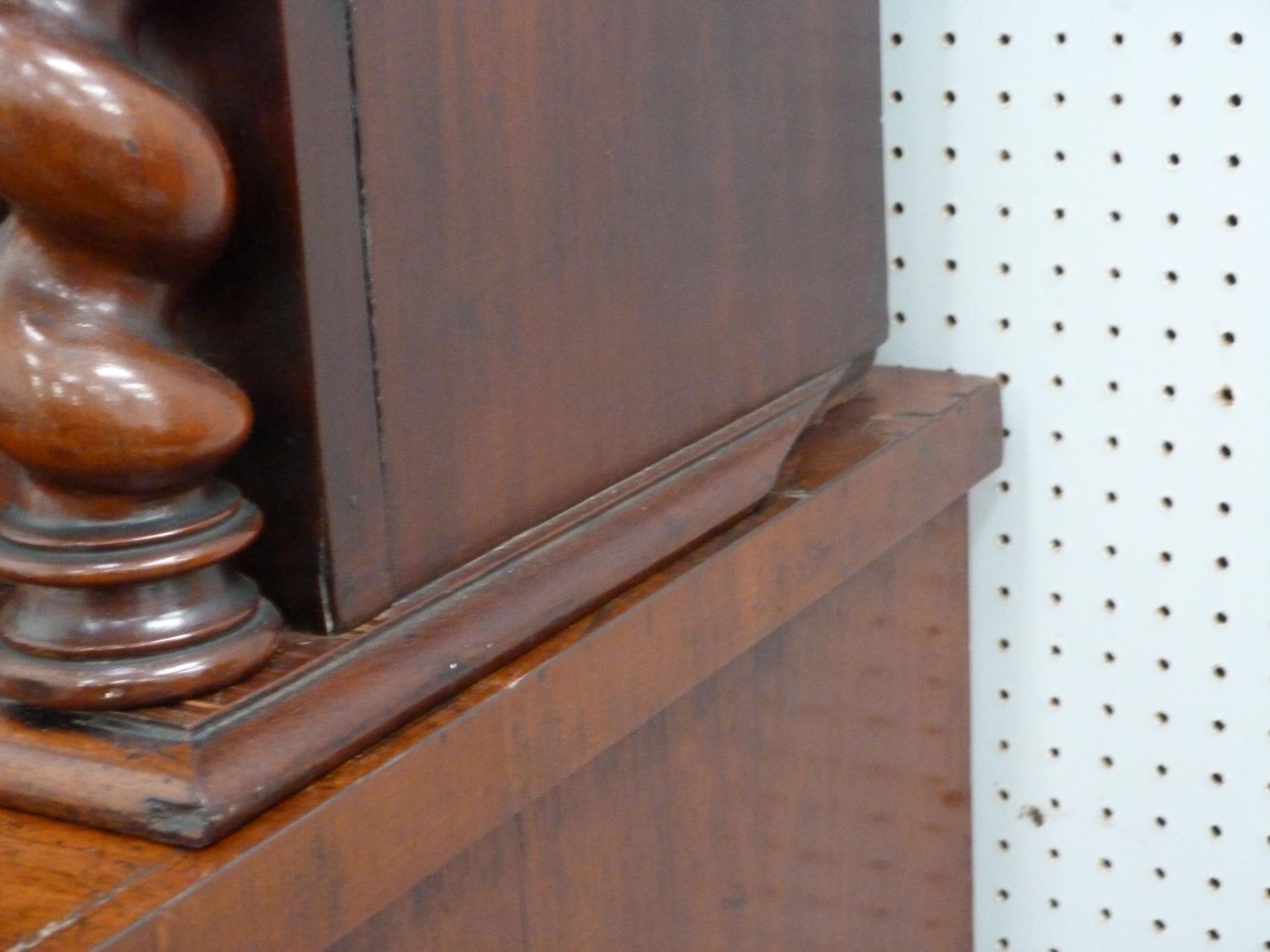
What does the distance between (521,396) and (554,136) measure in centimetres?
12

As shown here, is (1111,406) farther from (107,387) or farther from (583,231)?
(107,387)

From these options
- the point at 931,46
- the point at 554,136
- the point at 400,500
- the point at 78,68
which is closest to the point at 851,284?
the point at 931,46

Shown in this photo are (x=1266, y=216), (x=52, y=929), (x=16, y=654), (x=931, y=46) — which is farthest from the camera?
(x=931, y=46)

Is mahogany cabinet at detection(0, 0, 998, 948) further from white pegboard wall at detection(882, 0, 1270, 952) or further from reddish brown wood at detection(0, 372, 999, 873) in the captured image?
white pegboard wall at detection(882, 0, 1270, 952)

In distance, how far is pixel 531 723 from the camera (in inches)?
26.1

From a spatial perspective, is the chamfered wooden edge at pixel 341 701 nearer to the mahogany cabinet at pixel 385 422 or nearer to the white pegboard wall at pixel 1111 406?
the mahogany cabinet at pixel 385 422

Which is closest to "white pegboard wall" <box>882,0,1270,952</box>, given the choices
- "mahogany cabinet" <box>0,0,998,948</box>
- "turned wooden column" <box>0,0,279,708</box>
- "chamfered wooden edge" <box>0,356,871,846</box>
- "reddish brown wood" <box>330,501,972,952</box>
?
"reddish brown wood" <box>330,501,972,952</box>

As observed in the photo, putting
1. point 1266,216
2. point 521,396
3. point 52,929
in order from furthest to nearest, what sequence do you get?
point 1266,216 → point 521,396 → point 52,929

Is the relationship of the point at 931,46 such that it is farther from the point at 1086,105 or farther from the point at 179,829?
the point at 179,829

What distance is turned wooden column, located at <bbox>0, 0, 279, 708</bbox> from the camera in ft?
1.73

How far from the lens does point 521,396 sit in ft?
2.38

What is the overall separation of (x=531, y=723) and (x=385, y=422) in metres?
0.14

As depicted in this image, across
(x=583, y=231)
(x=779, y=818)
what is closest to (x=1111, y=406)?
(x=779, y=818)

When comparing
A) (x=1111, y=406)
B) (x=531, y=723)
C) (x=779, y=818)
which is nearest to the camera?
(x=531, y=723)
